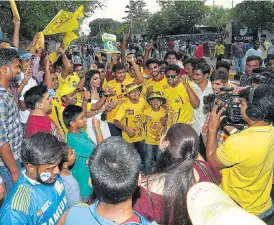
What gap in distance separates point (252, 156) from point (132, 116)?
2.62 metres

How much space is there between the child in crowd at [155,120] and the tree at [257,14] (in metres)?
21.7

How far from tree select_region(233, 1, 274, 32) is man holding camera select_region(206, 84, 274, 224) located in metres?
23.6

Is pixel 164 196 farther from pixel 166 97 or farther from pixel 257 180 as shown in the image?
pixel 166 97

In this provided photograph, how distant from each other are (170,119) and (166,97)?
1.11ft

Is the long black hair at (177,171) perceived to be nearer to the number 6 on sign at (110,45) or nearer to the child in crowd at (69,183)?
the child in crowd at (69,183)

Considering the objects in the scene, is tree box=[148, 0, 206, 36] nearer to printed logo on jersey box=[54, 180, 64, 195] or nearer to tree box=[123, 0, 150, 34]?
tree box=[123, 0, 150, 34]

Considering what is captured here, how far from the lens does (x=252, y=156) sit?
2482mm

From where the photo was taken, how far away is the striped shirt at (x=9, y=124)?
10.1 feet

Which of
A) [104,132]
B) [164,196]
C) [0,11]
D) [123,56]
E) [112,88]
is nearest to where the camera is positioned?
[164,196]

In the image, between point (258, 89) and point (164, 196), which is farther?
point (258, 89)

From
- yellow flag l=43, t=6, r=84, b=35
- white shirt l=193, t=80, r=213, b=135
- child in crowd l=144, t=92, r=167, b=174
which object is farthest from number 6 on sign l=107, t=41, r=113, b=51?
white shirt l=193, t=80, r=213, b=135

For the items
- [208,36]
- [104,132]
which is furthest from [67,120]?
[208,36]

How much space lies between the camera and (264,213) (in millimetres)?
2779

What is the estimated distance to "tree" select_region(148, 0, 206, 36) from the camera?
48.7 metres
